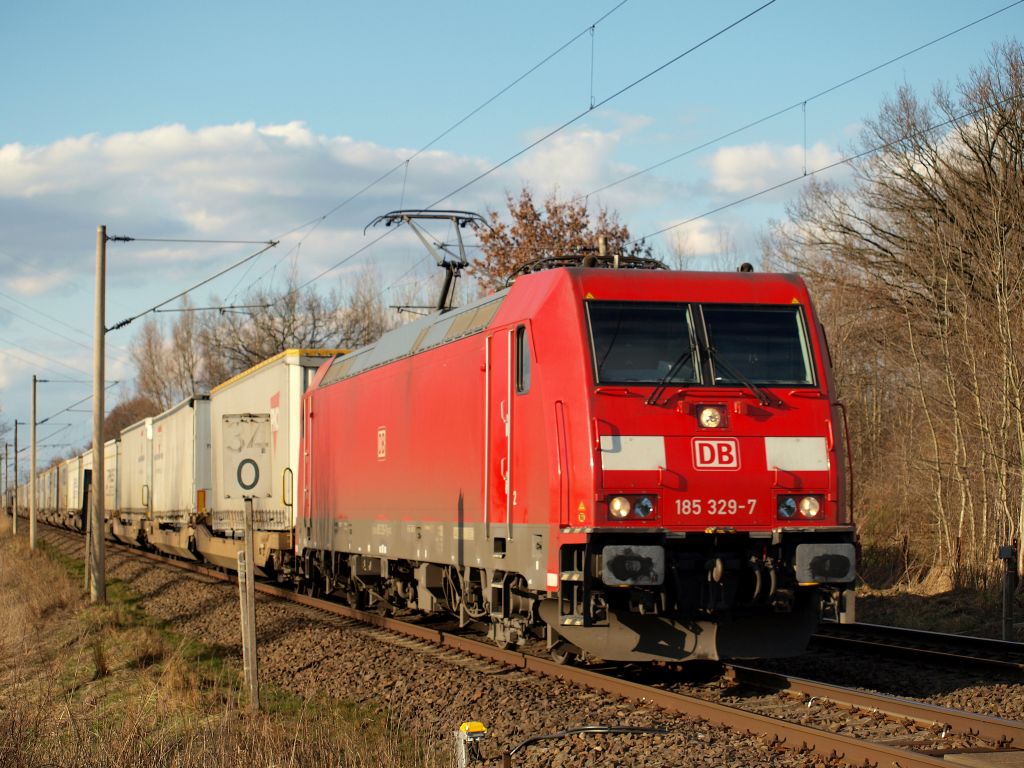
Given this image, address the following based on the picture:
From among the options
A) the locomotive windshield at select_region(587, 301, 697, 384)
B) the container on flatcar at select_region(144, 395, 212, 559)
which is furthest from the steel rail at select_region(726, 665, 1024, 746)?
the container on flatcar at select_region(144, 395, 212, 559)

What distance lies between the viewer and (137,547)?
41000 millimetres

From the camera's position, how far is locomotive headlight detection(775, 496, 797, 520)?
9719 millimetres

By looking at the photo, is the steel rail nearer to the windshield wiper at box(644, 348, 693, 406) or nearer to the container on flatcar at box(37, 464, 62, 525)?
the windshield wiper at box(644, 348, 693, 406)

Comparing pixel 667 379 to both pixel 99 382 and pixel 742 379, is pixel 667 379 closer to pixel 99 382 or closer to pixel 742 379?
pixel 742 379

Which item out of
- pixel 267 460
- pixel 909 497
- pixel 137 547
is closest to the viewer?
pixel 267 460

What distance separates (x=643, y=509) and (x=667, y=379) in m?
1.12

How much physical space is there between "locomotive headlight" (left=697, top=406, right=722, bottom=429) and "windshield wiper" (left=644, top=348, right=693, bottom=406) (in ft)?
1.17

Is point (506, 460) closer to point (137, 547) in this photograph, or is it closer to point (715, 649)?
point (715, 649)

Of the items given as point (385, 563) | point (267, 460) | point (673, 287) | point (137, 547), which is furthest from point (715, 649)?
point (137, 547)

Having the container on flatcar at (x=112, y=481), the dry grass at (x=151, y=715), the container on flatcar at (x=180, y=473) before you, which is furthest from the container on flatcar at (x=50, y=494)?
the dry grass at (x=151, y=715)

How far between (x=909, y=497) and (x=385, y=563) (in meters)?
12.5

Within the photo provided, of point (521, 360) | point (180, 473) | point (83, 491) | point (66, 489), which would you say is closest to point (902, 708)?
point (521, 360)

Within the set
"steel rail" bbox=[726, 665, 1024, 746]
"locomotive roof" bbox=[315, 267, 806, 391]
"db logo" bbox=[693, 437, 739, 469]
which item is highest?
"locomotive roof" bbox=[315, 267, 806, 391]

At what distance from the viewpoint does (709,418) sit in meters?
9.72
